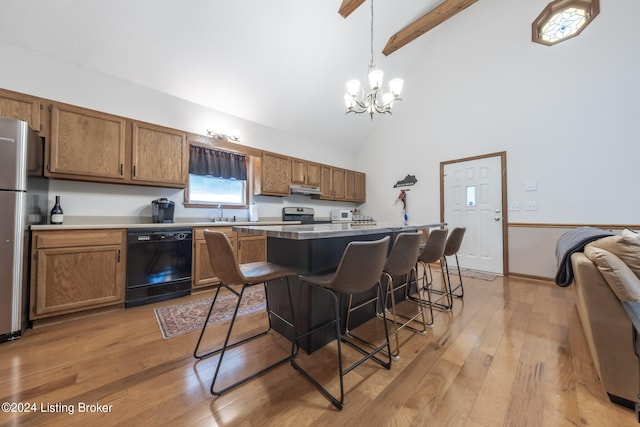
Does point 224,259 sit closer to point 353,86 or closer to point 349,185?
point 353,86

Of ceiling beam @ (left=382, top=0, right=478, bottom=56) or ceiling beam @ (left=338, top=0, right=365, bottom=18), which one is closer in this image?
ceiling beam @ (left=338, top=0, right=365, bottom=18)

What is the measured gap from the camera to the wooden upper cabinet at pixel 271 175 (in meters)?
3.94

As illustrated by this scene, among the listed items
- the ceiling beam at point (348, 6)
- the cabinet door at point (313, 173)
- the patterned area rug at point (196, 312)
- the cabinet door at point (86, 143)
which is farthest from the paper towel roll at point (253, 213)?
the ceiling beam at point (348, 6)

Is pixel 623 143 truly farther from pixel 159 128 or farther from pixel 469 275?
pixel 159 128

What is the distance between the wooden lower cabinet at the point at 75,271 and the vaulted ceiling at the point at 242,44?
2005 millimetres

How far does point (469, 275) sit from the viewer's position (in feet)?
12.1

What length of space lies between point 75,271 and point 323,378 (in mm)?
2448

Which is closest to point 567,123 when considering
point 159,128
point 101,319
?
point 159,128

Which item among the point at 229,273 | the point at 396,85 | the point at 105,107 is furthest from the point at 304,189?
the point at 229,273

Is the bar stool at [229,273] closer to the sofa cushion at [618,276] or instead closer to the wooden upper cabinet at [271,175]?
the sofa cushion at [618,276]

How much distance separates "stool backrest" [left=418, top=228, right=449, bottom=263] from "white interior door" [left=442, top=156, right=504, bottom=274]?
8.00 feet

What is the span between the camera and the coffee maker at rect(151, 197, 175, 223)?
114 inches

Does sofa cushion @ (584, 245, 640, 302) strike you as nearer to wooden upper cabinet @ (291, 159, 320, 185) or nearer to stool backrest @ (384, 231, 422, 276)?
stool backrest @ (384, 231, 422, 276)

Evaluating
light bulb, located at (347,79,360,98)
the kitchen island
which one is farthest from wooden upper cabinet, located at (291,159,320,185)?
the kitchen island
